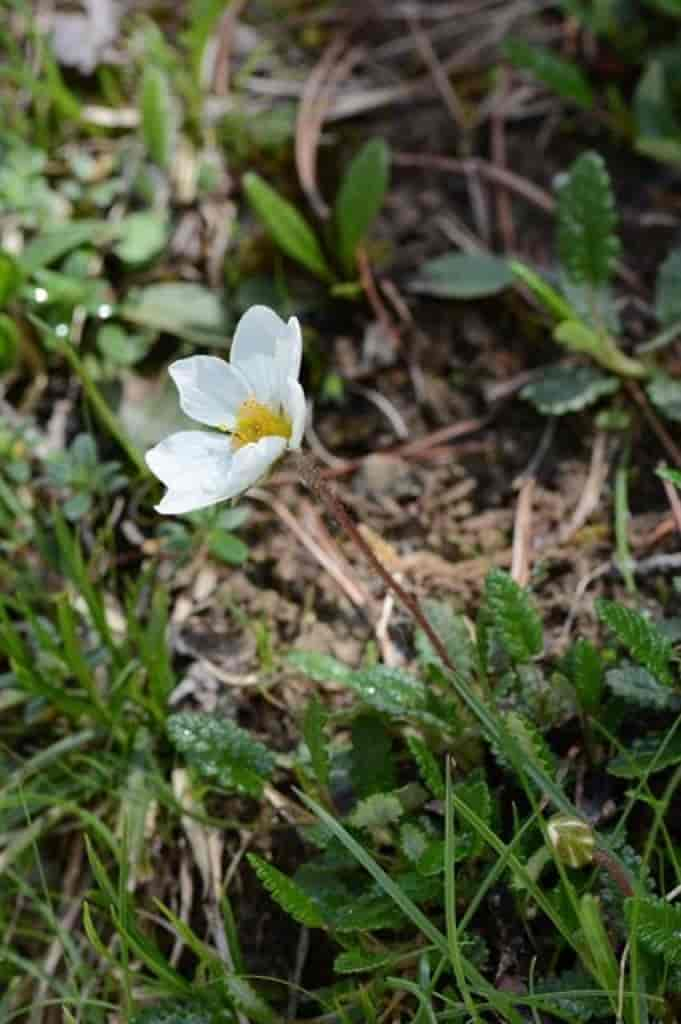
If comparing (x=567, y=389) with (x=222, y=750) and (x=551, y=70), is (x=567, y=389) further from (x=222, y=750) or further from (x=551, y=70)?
(x=222, y=750)

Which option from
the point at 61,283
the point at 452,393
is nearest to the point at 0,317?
the point at 61,283

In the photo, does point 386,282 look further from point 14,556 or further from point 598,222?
point 14,556

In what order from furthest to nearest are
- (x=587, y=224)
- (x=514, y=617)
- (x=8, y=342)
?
(x=8, y=342) → (x=587, y=224) → (x=514, y=617)

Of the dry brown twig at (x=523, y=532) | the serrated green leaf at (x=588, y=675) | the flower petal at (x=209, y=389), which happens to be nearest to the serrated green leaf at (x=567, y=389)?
the dry brown twig at (x=523, y=532)

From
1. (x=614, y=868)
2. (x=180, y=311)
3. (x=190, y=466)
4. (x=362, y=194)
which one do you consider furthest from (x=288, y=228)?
(x=614, y=868)

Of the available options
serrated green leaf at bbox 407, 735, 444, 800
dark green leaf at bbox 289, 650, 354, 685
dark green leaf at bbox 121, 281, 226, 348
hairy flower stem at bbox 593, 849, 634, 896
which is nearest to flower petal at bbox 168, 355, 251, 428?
dark green leaf at bbox 289, 650, 354, 685

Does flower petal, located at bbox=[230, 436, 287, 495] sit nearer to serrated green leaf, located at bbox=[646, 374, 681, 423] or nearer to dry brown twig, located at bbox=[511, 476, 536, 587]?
dry brown twig, located at bbox=[511, 476, 536, 587]
